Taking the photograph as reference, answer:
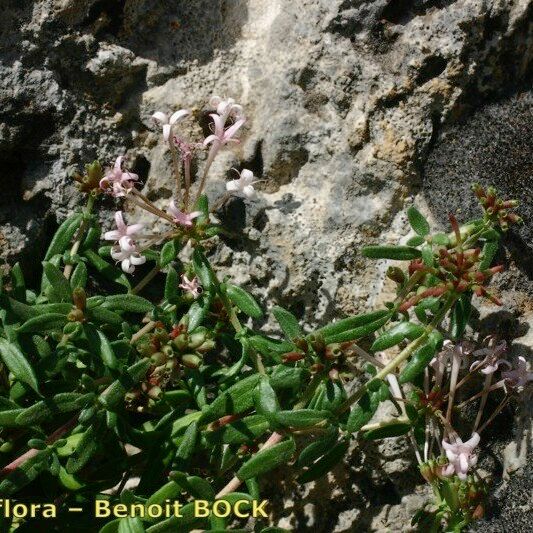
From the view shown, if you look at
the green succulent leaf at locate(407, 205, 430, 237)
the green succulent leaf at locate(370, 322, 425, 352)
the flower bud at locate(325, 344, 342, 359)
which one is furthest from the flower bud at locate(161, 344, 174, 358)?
the green succulent leaf at locate(407, 205, 430, 237)

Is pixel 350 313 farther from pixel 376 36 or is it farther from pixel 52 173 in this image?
pixel 52 173

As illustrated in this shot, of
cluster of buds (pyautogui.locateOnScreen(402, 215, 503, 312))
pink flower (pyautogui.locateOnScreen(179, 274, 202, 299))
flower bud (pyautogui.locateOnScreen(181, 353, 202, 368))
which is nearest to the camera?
cluster of buds (pyautogui.locateOnScreen(402, 215, 503, 312))

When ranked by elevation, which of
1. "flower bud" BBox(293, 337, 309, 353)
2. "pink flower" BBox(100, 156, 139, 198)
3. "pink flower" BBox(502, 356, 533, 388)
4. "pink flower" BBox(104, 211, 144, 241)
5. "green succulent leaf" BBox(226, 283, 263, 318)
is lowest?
"pink flower" BBox(502, 356, 533, 388)

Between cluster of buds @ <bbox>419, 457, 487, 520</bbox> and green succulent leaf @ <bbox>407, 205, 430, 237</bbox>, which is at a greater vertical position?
green succulent leaf @ <bbox>407, 205, 430, 237</bbox>

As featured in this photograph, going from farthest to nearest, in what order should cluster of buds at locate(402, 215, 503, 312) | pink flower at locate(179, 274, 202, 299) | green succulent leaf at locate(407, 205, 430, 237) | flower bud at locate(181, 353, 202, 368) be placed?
1. pink flower at locate(179, 274, 202, 299)
2. green succulent leaf at locate(407, 205, 430, 237)
3. flower bud at locate(181, 353, 202, 368)
4. cluster of buds at locate(402, 215, 503, 312)

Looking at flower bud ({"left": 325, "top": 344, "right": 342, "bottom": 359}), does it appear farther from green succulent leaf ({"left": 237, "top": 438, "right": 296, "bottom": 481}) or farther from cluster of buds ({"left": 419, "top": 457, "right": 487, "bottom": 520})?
cluster of buds ({"left": 419, "top": 457, "right": 487, "bottom": 520})

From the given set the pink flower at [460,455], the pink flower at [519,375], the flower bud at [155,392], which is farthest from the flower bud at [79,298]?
the pink flower at [519,375]

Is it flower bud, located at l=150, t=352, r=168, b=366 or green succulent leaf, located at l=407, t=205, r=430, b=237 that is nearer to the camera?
flower bud, located at l=150, t=352, r=168, b=366

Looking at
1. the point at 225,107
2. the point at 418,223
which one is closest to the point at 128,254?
the point at 225,107
